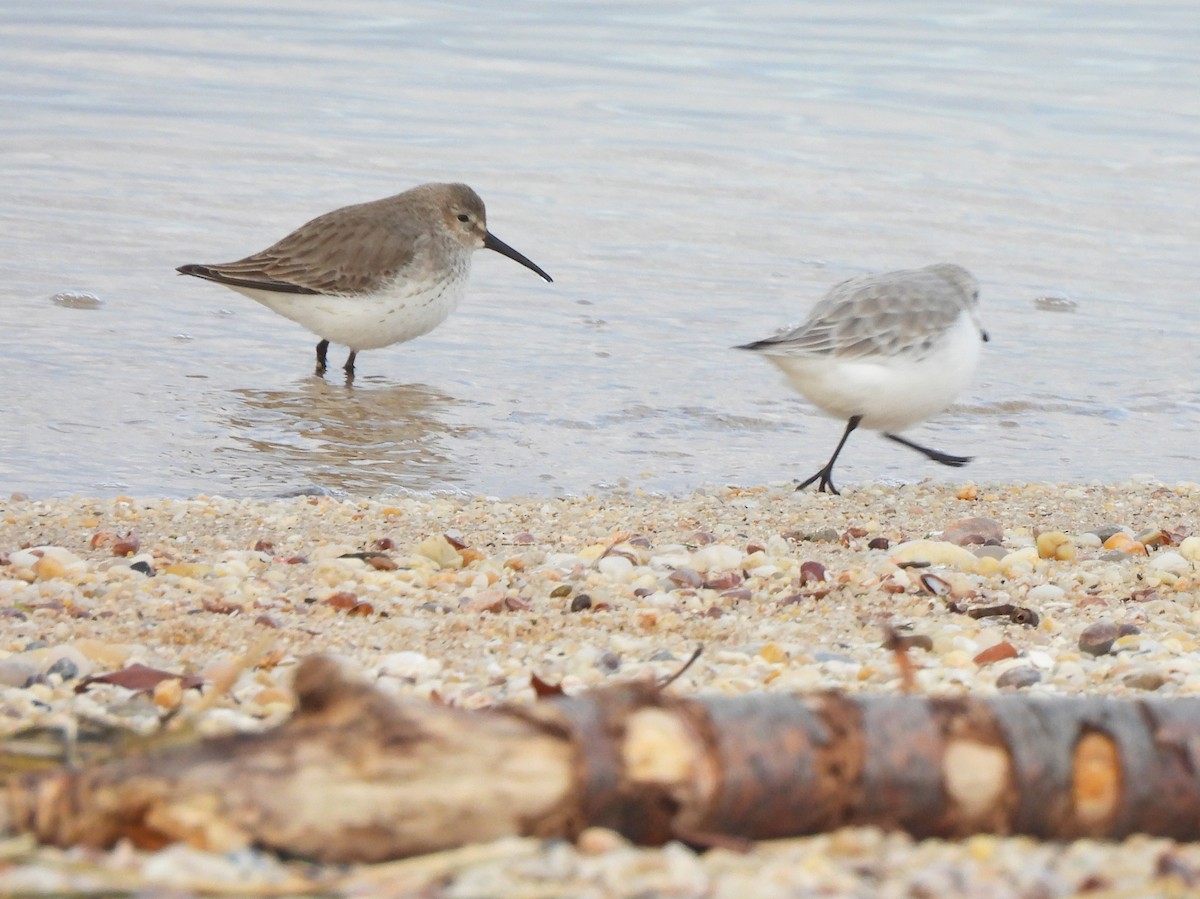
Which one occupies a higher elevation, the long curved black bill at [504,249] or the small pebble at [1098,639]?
the small pebble at [1098,639]

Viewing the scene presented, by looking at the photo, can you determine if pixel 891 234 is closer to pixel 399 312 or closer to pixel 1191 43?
pixel 399 312

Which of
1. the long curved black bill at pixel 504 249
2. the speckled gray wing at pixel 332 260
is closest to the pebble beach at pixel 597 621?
the speckled gray wing at pixel 332 260

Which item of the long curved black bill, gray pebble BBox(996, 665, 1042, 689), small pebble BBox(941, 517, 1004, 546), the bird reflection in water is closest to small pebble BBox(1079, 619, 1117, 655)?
gray pebble BBox(996, 665, 1042, 689)

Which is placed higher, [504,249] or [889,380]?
[889,380]

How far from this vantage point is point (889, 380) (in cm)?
630

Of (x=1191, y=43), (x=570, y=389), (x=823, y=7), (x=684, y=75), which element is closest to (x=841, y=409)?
(x=570, y=389)

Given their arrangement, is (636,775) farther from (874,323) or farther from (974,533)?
(874,323)

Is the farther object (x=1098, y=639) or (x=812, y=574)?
(x=812, y=574)

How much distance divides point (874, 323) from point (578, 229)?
242 inches

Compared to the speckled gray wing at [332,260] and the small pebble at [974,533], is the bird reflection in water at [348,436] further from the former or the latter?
the small pebble at [974,533]

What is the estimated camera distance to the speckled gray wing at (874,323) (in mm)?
6234

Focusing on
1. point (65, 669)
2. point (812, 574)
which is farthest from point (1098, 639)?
point (65, 669)

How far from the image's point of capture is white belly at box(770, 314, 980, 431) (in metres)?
6.27

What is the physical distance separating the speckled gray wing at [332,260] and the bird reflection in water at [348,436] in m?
0.55
